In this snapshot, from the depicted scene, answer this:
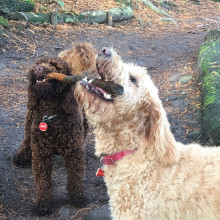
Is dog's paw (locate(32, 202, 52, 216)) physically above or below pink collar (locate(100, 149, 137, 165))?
below

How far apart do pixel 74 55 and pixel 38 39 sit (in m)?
5.69

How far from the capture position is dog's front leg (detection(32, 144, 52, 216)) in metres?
4.29

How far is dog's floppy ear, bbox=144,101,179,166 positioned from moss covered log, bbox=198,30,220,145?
6.36 ft

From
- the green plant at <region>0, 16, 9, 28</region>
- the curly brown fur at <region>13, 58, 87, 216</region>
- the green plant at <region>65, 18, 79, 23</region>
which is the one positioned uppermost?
the curly brown fur at <region>13, 58, 87, 216</region>

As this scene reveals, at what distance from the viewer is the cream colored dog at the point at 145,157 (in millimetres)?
2783

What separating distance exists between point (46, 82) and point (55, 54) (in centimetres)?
561

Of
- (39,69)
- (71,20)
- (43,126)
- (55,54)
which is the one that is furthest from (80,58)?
(71,20)

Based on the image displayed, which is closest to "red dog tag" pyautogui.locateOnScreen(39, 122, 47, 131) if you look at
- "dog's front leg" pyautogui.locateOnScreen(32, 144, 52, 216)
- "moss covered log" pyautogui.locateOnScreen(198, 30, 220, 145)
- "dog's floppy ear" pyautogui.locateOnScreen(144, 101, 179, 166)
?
"dog's front leg" pyautogui.locateOnScreen(32, 144, 52, 216)

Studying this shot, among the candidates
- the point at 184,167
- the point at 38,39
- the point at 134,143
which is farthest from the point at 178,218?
the point at 38,39

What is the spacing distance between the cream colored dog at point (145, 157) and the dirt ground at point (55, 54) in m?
1.65

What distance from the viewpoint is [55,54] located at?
30.9 feet

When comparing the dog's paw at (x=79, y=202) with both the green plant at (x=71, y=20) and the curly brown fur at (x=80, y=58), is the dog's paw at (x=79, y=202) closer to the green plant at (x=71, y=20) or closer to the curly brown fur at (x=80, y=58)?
the curly brown fur at (x=80, y=58)

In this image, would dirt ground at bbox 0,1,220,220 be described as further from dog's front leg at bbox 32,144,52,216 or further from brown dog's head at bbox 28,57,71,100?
brown dog's head at bbox 28,57,71,100

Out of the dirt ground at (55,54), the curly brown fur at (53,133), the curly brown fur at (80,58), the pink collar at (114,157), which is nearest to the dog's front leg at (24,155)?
the dirt ground at (55,54)
